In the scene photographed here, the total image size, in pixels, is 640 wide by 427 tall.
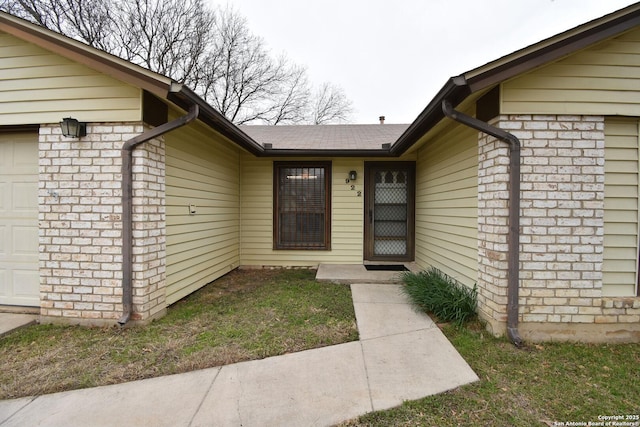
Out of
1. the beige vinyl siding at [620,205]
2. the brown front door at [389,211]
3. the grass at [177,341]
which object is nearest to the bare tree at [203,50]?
the brown front door at [389,211]

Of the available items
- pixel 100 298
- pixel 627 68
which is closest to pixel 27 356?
pixel 100 298

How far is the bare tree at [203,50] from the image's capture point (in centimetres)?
1094

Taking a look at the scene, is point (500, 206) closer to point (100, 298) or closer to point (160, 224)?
point (160, 224)

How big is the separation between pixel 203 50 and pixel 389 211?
13122 millimetres

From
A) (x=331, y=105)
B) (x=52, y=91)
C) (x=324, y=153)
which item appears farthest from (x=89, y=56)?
(x=331, y=105)

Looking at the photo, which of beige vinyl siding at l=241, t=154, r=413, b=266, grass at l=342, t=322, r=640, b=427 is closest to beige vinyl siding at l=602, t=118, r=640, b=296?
grass at l=342, t=322, r=640, b=427

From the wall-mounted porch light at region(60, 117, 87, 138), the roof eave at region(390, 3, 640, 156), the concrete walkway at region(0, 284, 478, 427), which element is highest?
the roof eave at region(390, 3, 640, 156)

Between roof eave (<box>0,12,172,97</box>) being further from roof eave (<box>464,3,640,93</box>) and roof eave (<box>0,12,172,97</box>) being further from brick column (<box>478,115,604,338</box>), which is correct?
brick column (<box>478,115,604,338</box>)

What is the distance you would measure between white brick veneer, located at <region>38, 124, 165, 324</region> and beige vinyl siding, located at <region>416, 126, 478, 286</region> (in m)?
3.61

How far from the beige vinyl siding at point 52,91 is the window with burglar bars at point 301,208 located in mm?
3009

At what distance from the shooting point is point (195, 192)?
13.4 ft

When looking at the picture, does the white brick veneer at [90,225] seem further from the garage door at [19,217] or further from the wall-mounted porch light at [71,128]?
the garage door at [19,217]

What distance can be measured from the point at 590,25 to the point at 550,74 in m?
0.44

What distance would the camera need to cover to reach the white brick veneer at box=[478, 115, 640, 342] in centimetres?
268
